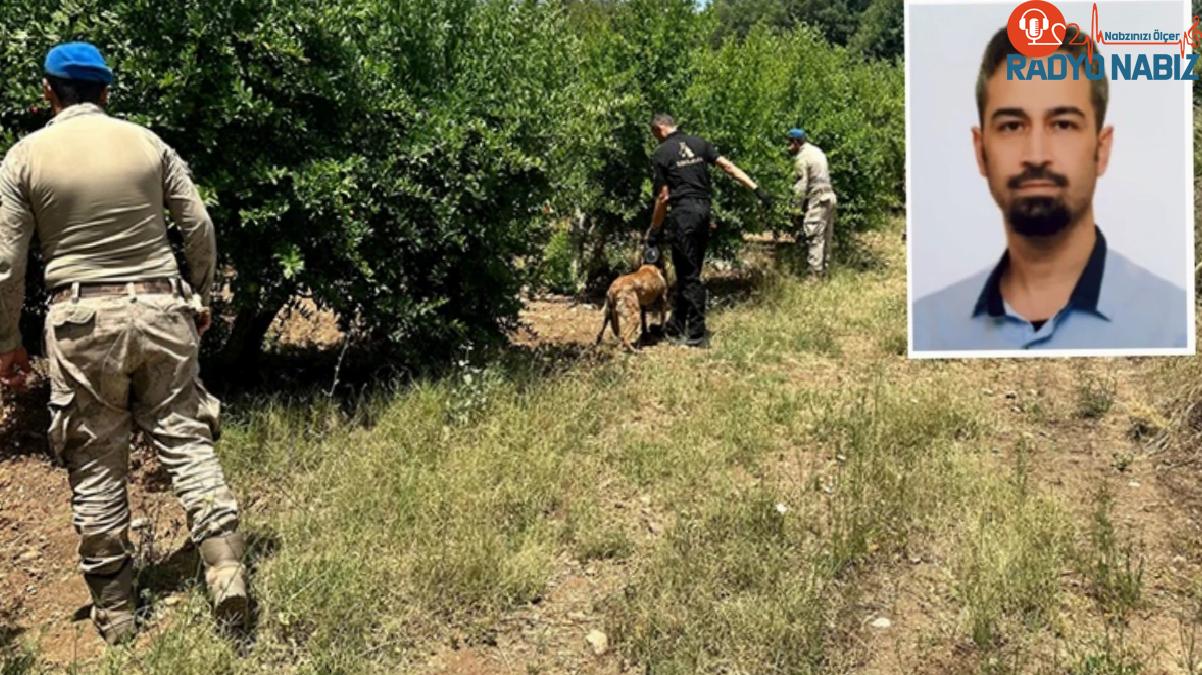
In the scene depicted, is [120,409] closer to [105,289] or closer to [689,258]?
[105,289]

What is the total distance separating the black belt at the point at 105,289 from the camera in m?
3.26

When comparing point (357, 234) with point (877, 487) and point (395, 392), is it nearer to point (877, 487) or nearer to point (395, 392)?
point (395, 392)

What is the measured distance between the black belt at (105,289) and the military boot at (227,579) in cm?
92

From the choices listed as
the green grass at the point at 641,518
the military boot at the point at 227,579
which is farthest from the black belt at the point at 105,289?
the green grass at the point at 641,518

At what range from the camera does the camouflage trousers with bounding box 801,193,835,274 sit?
35.1 ft

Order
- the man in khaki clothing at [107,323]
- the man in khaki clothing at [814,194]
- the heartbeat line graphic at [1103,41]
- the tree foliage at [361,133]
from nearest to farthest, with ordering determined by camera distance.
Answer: the man in khaki clothing at [107,323]
the tree foliage at [361,133]
the heartbeat line graphic at [1103,41]
the man in khaki clothing at [814,194]

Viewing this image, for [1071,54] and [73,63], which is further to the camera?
[1071,54]

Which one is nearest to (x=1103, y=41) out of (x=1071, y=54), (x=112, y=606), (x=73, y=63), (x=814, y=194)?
(x=1071, y=54)

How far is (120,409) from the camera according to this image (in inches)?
133

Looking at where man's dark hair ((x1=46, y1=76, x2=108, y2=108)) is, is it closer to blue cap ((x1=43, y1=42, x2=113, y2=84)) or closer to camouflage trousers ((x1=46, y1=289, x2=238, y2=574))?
blue cap ((x1=43, y1=42, x2=113, y2=84))

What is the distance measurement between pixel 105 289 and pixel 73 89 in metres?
0.73

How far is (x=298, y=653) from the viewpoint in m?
3.23

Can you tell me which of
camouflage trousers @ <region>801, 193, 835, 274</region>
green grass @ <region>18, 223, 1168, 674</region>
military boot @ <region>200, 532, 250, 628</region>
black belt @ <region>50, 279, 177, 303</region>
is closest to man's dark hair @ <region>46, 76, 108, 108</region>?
black belt @ <region>50, 279, 177, 303</region>

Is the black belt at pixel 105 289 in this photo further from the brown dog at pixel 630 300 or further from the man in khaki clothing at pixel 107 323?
the brown dog at pixel 630 300
